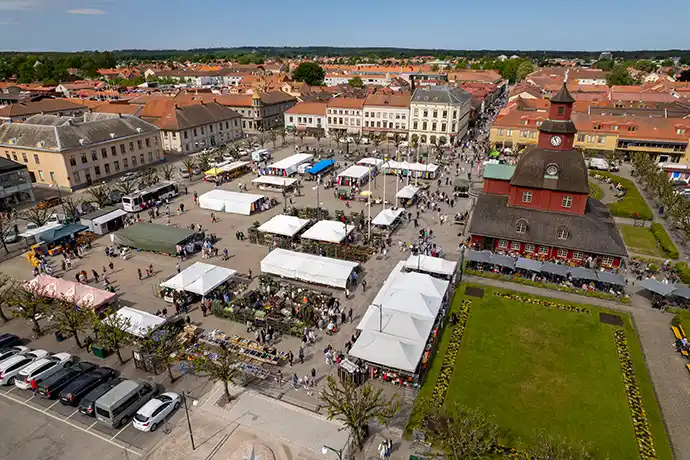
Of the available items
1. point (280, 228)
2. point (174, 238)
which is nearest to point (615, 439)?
point (280, 228)

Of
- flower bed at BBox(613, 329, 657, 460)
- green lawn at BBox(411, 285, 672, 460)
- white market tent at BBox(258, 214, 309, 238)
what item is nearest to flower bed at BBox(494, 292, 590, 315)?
green lawn at BBox(411, 285, 672, 460)

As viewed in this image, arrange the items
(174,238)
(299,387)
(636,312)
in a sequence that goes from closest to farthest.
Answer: (299,387), (636,312), (174,238)

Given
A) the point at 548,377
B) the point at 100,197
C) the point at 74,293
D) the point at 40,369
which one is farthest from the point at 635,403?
the point at 100,197

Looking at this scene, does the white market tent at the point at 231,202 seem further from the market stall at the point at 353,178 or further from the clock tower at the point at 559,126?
the clock tower at the point at 559,126

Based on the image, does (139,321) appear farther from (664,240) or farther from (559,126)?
(664,240)

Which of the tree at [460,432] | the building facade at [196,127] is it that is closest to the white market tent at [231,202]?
the building facade at [196,127]

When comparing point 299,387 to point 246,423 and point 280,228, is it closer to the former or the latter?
point 246,423
